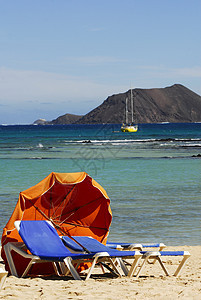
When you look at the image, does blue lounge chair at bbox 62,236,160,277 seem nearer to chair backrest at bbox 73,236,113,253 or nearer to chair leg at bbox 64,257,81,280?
chair backrest at bbox 73,236,113,253

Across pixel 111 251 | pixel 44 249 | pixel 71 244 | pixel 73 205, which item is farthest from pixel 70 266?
pixel 73 205

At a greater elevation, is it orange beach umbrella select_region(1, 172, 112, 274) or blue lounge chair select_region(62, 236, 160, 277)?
orange beach umbrella select_region(1, 172, 112, 274)

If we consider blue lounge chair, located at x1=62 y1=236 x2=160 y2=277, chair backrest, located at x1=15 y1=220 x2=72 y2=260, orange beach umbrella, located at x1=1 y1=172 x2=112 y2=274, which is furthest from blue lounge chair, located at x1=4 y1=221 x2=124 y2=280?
orange beach umbrella, located at x1=1 y1=172 x2=112 y2=274

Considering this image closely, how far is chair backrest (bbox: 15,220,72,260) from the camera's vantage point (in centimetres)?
705

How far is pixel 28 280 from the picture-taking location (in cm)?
703

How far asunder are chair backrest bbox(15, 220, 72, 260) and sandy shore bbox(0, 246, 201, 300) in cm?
37

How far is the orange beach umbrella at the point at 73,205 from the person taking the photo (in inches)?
323

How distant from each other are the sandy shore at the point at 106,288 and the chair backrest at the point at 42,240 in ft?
1.21

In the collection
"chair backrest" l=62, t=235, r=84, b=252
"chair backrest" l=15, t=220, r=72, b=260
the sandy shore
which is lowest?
the sandy shore

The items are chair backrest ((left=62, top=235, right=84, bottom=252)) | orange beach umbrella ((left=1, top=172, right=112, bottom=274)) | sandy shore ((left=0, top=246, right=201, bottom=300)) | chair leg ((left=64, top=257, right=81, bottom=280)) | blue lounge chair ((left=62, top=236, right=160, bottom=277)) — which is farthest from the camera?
orange beach umbrella ((left=1, top=172, right=112, bottom=274))

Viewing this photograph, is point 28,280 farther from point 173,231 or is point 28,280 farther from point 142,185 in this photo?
point 142,185

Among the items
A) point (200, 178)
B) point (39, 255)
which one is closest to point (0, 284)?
point (39, 255)

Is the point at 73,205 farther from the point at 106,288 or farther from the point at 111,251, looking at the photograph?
the point at 106,288

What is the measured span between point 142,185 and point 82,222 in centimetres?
1128
